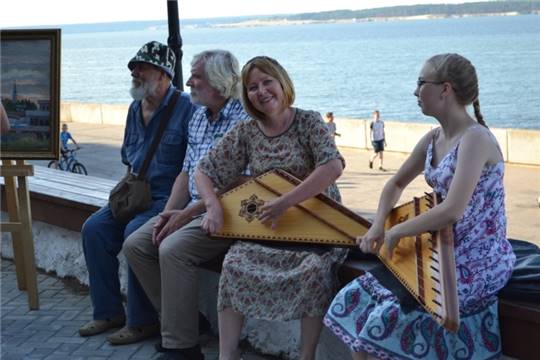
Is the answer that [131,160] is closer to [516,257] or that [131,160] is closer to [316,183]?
[316,183]

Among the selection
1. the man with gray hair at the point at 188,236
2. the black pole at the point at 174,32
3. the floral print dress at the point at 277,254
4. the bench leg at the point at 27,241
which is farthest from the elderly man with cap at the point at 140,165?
the black pole at the point at 174,32

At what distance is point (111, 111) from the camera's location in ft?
104

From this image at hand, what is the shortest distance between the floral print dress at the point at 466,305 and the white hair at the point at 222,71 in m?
1.54

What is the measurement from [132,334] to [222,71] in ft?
4.59

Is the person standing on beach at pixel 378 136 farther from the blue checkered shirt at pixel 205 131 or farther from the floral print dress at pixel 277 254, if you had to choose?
the floral print dress at pixel 277 254

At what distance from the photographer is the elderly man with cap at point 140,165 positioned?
197 inches

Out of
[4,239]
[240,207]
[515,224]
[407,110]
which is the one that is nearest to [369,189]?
[515,224]

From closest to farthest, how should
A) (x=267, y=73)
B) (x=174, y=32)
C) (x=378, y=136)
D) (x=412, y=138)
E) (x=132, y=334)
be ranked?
(x=267, y=73), (x=132, y=334), (x=174, y=32), (x=378, y=136), (x=412, y=138)

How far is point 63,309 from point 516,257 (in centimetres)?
290

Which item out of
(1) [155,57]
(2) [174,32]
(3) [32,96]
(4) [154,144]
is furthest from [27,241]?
(2) [174,32]

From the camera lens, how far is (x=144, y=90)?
505 centimetres

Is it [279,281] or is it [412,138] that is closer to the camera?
[279,281]

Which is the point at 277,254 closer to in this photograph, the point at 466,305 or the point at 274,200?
the point at 274,200

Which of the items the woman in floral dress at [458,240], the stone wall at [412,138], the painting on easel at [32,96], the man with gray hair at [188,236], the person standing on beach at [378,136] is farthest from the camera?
the stone wall at [412,138]
